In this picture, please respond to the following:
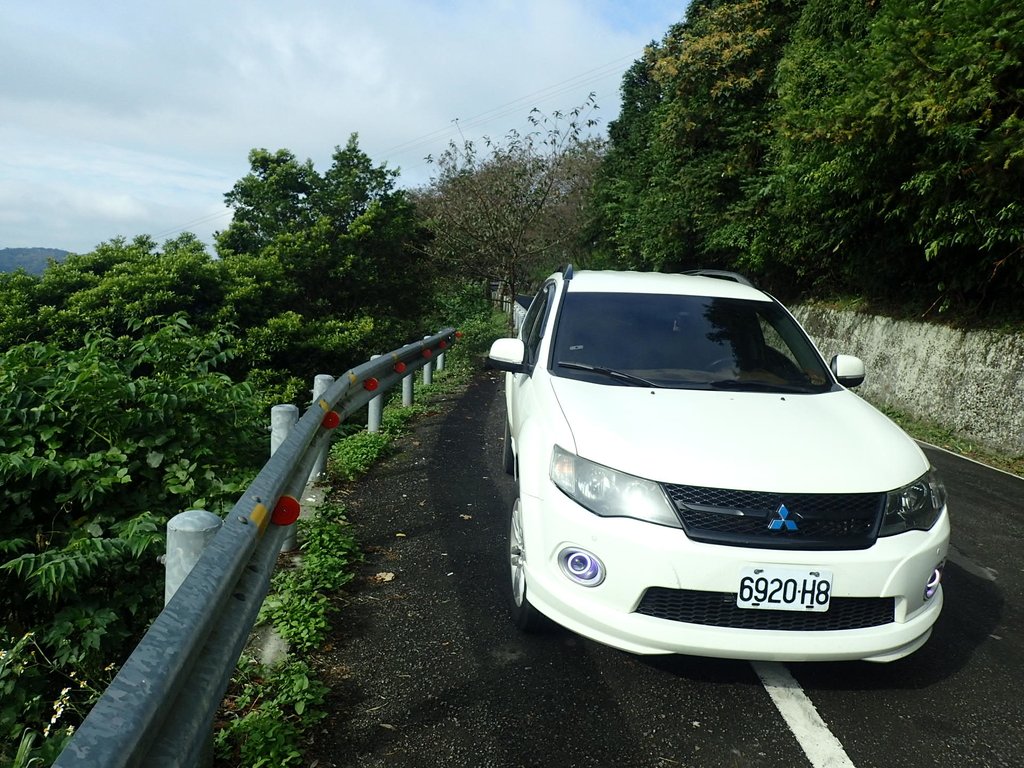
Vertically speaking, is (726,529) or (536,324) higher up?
(536,324)

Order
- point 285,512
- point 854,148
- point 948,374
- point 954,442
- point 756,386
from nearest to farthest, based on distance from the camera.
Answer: point 285,512
point 756,386
point 954,442
point 854,148
point 948,374

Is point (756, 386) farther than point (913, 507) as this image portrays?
Yes

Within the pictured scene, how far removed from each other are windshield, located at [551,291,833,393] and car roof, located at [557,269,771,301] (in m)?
0.07

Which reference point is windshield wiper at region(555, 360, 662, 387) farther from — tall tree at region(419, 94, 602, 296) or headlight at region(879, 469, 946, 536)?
tall tree at region(419, 94, 602, 296)

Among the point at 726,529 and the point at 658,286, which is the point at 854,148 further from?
the point at 726,529

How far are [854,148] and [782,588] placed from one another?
8947mm

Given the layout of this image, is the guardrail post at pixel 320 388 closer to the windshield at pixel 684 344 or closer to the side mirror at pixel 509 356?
the side mirror at pixel 509 356

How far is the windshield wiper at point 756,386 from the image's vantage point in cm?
399

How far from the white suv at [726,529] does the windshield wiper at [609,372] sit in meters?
0.21

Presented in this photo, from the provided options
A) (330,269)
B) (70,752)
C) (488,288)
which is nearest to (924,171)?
(70,752)

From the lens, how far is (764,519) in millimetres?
2863

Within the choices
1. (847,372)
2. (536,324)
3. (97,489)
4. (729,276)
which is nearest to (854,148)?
(729,276)

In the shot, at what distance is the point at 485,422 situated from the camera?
375 inches

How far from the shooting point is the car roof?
15.8 feet
